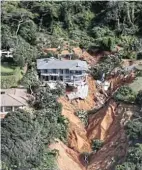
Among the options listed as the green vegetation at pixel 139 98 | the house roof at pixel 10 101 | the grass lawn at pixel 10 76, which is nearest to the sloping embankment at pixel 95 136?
the green vegetation at pixel 139 98

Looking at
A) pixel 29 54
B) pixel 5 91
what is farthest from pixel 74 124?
pixel 29 54

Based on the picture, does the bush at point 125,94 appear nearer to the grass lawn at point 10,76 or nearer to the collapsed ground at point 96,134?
the collapsed ground at point 96,134

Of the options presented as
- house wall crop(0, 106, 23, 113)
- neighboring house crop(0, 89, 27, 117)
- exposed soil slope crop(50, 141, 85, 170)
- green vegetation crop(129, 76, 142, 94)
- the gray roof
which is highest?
the gray roof

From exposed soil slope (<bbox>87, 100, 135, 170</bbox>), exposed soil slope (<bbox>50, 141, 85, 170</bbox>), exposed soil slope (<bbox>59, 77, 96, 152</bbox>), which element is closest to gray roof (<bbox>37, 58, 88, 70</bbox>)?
exposed soil slope (<bbox>59, 77, 96, 152</bbox>)

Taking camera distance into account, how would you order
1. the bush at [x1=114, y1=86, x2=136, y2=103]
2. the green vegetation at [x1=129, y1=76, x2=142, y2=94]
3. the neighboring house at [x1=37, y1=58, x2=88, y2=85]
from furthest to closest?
the neighboring house at [x1=37, y1=58, x2=88, y2=85], the green vegetation at [x1=129, y1=76, x2=142, y2=94], the bush at [x1=114, y1=86, x2=136, y2=103]

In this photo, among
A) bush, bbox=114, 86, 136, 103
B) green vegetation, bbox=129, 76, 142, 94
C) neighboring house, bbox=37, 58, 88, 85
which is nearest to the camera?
bush, bbox=114, 86, 136, 103

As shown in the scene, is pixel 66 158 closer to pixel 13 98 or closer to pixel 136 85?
pixel 13 98

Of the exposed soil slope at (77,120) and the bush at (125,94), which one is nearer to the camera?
the exposed soil slope at (77,120)

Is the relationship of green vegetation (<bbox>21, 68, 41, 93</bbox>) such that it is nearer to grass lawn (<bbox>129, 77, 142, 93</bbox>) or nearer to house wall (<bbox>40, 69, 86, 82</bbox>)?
house wall (<bbox>40, 69, 86, 82</bbox>)
